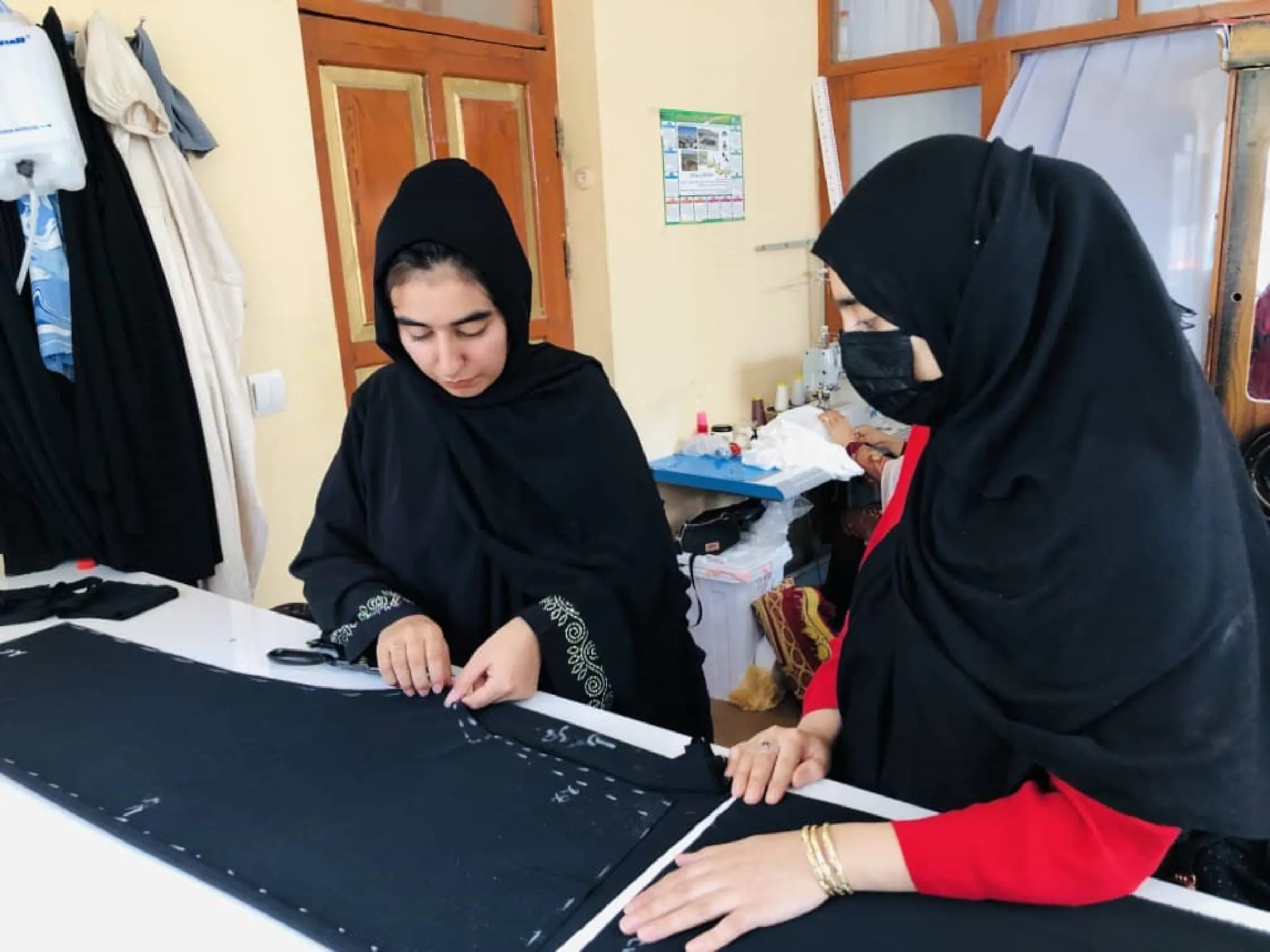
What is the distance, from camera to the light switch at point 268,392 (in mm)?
2121

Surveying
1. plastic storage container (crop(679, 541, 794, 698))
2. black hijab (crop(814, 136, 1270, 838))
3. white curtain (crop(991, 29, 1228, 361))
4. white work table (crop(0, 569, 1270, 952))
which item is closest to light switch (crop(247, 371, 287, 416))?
white work table (crop(0, 569, 1270, 952))

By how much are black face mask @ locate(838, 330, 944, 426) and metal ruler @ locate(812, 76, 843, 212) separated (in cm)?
314

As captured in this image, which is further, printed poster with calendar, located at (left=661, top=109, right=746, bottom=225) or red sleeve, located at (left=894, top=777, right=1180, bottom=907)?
printed poster with calendar, located at (left=661, top=109, right=746, bottom=225)

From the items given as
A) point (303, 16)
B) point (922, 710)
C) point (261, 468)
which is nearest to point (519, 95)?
point (303, 16)

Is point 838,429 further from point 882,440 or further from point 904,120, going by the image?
point 904,120

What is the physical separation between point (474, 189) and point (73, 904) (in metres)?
0.92

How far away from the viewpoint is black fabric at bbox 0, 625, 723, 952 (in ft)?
2.53

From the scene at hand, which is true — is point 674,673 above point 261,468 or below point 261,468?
below

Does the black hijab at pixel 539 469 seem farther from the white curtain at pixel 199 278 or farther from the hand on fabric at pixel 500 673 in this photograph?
the white curtain at pixel 199 278

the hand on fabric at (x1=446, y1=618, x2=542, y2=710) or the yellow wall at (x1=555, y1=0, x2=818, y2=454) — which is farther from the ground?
the yellow wall at (x1=555, y1=0, x2=818, y2=454)

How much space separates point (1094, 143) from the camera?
131 inches

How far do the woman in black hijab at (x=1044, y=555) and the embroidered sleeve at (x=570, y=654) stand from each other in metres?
0.48

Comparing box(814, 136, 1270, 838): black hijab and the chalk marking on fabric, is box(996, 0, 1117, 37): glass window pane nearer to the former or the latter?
box(814, 136, 1270, 838): black hijab

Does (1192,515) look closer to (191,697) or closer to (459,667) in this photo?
(459,667)
